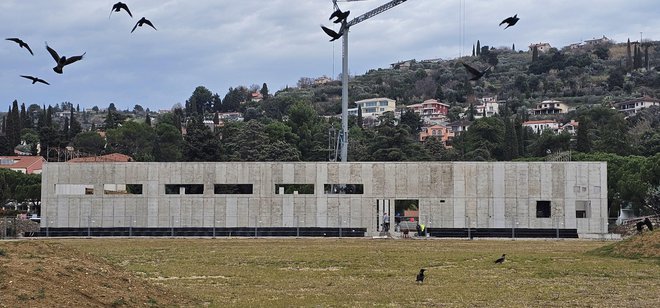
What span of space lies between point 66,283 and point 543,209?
61725 mm

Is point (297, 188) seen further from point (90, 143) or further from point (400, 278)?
point (90, 143)

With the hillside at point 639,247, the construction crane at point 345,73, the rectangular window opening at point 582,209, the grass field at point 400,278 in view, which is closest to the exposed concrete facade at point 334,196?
the rectangular window opening at point 582,209

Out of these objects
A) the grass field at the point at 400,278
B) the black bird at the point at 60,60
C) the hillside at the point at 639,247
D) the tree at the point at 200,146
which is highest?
the tree at the point at 200,146

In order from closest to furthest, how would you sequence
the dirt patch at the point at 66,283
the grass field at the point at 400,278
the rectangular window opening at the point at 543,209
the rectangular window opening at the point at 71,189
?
1. the dirt patch at the point at 66,283
2. the grass field at the point at 400,278
3. the rectangular window opening at the point at 543,209
4. the rectangular window opening at the point at 71,189

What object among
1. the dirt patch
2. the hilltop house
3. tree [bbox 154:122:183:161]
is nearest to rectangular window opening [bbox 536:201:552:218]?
the dirt patch

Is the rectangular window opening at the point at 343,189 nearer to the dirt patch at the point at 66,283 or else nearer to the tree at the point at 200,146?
the dirt patch at the point at 66,283

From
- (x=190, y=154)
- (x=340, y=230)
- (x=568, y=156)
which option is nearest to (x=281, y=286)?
(x=340, y=230)

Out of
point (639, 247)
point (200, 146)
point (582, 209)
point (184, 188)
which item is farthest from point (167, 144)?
point (639, 247)

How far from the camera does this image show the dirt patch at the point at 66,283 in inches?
766

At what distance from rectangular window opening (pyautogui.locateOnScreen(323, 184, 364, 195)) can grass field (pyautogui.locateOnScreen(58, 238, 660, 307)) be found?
32.5 m

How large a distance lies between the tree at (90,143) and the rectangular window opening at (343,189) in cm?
10041

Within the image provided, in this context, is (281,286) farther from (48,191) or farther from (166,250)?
(48,191)

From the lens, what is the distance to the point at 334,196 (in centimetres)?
7844

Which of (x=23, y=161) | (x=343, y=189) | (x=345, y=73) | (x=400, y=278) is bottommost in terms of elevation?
(x=400, y=278)
